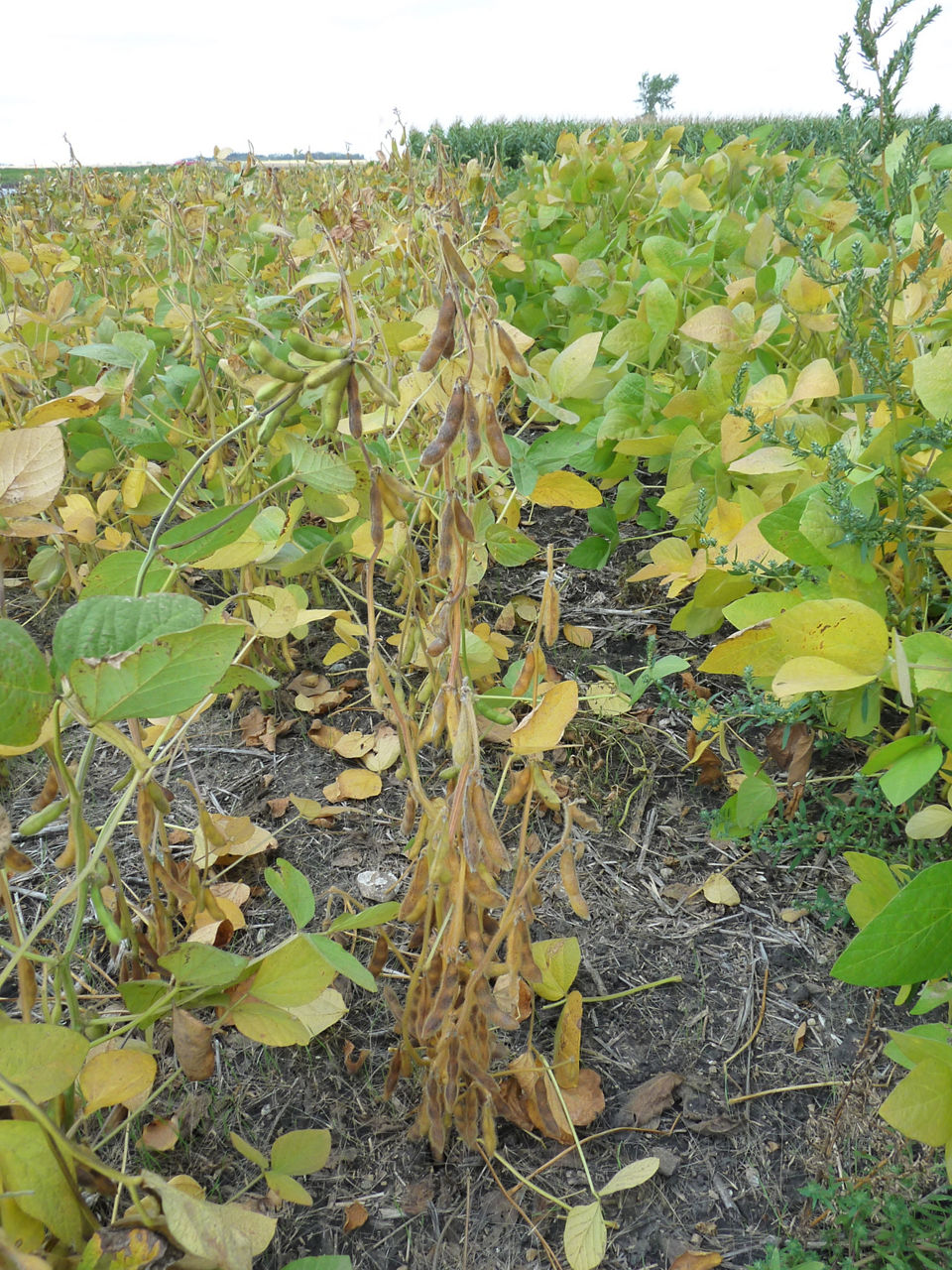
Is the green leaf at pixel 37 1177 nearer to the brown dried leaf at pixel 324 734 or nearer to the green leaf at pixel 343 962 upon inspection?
the green leaf at pixel 343 962

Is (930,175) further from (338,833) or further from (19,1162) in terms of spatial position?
(19,1162)

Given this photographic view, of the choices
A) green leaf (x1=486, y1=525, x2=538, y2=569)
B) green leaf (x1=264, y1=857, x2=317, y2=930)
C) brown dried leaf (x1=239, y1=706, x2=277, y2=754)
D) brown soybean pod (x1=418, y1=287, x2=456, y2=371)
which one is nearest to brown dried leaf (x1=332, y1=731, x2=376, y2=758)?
brown dried leaf (x1=239, y1=706, x2=277, y2=754)

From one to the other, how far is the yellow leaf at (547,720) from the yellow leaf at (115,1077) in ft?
1.20

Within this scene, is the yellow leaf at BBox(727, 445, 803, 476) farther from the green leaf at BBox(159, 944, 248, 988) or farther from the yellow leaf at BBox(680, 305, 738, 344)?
the green leaf at BBox(159, 944, 248, 988)

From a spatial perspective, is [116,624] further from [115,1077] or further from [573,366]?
[573,366]

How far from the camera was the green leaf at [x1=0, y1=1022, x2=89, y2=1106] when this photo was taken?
22.4 inches

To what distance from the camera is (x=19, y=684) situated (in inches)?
21.9

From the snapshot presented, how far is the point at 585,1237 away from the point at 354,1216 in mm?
235

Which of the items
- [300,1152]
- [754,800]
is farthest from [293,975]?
[754,800]

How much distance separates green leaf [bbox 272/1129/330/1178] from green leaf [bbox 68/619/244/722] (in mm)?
444

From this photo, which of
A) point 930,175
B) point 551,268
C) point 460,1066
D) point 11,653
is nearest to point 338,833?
point 460,1066

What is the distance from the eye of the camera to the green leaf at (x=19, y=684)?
1.81ft

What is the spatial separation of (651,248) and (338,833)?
1388mm

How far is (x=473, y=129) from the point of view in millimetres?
13266
